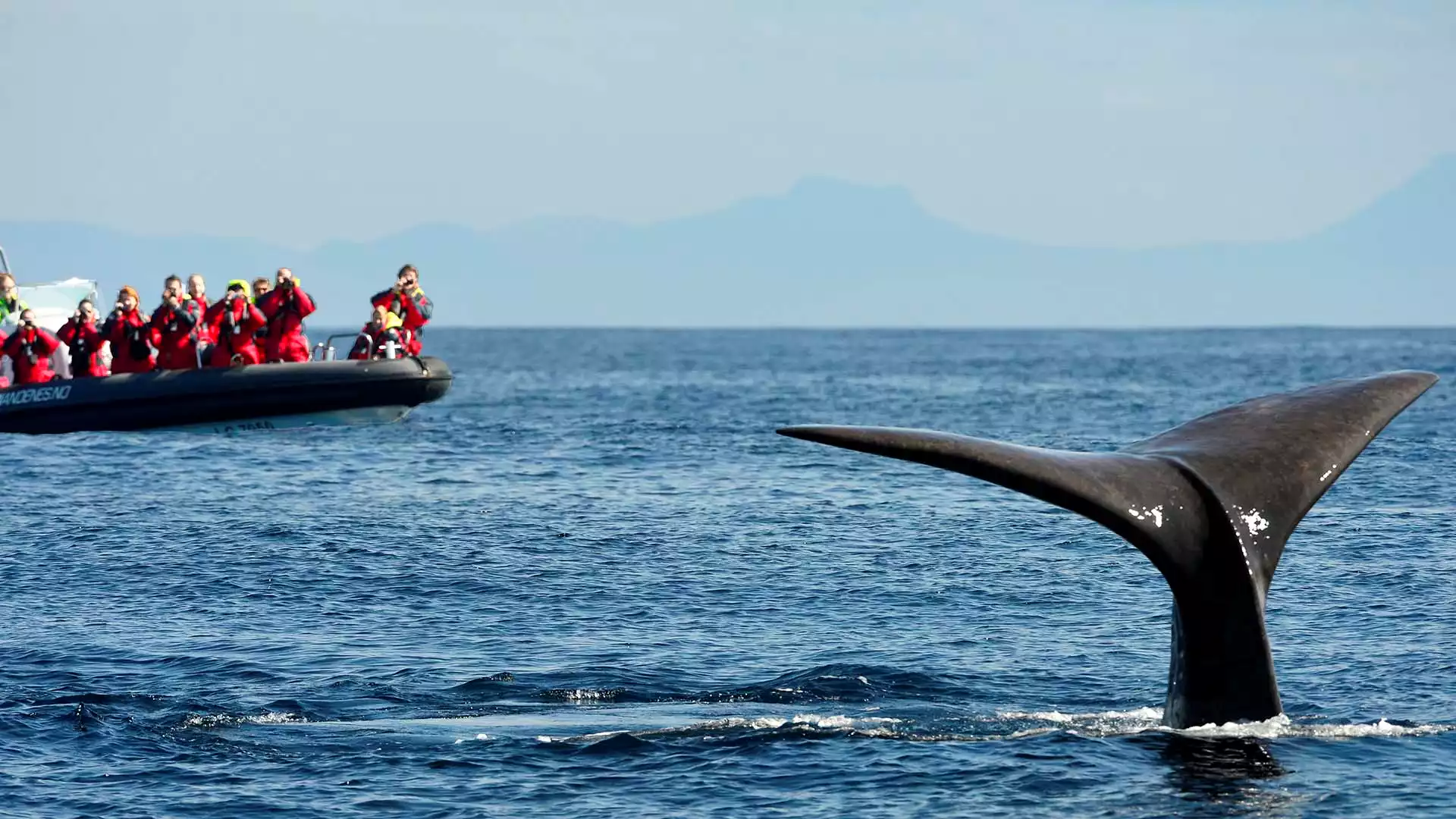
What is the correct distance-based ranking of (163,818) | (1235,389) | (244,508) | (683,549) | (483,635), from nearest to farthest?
(163,818)
(483,635)
(683,549)
(244,508)
(1235,389)

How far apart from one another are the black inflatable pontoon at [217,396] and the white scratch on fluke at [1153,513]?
23696 mm

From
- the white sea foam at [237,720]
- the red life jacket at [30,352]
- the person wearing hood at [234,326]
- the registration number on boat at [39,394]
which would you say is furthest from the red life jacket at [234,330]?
the white sea foam at [237,720]

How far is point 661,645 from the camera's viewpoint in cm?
1365

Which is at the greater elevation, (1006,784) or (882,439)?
(882,439)

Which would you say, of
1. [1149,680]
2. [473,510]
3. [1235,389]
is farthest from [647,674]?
[1235,389]

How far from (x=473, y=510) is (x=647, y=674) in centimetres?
1063

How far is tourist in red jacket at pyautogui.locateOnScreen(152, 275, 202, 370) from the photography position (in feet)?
97.0

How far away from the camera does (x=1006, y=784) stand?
9.25m

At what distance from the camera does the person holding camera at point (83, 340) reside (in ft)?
99.7

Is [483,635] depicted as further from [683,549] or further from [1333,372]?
[1333,372]

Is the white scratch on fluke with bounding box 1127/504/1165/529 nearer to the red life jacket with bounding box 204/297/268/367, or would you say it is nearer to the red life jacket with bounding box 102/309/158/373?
the red life jacket with bounding box 204/297/268/367

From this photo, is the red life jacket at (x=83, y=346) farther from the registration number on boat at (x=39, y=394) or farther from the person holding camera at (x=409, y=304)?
the person holding camera at (x=409, y=304)

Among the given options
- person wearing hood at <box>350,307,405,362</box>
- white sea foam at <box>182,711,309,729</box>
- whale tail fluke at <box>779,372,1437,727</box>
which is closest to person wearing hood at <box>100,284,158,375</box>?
person wearing hood at <box>350,307,405,362</box>

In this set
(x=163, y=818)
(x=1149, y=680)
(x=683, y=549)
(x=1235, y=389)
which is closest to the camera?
(x=163, y=818)
